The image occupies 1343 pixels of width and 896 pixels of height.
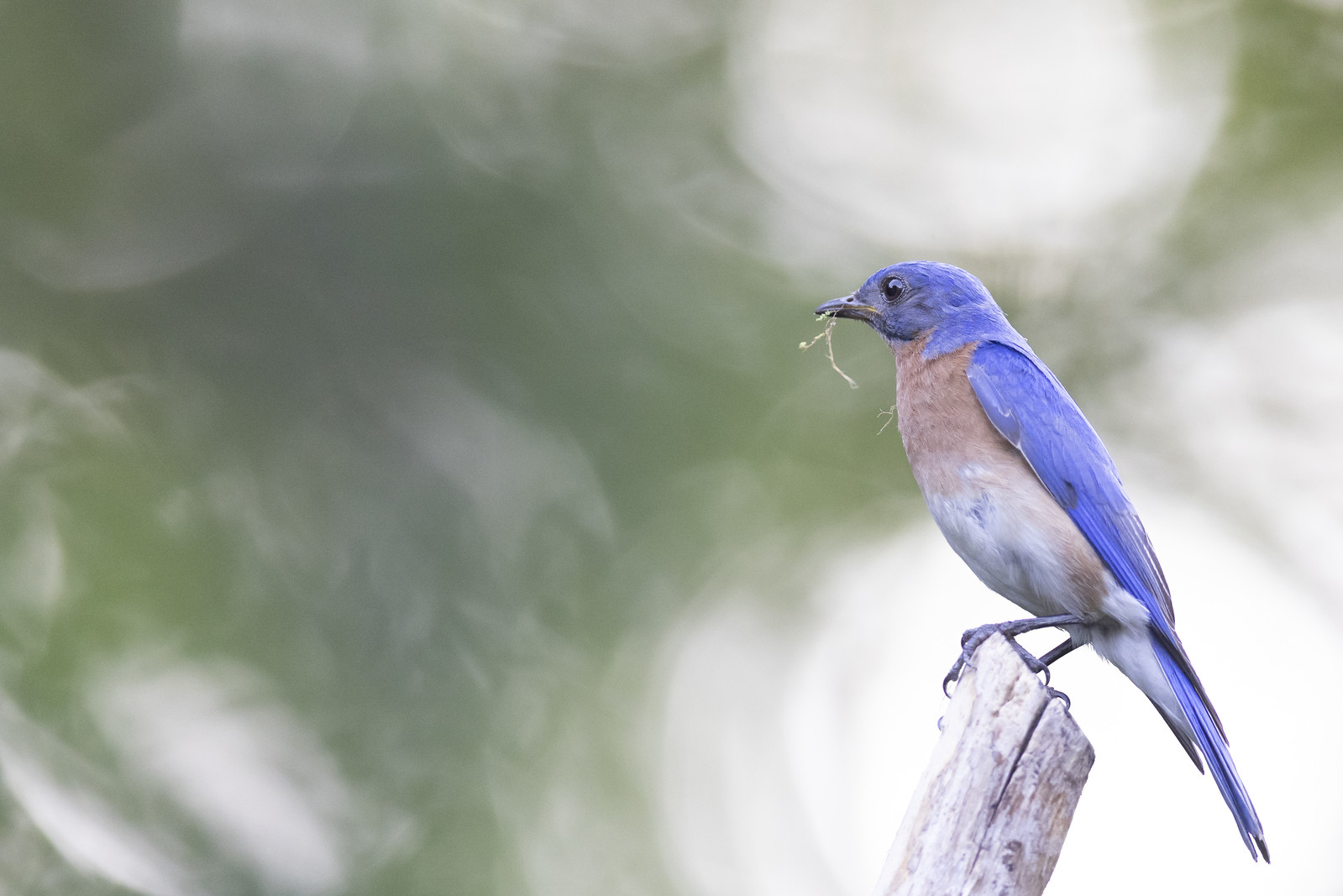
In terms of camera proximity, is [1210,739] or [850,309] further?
[850,309]

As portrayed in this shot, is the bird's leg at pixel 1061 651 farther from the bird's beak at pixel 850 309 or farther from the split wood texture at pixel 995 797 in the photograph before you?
the bird's beak at pixel 850 309

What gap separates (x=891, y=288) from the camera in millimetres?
6023

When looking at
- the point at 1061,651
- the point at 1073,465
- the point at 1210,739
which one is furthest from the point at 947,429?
the point at 1210,739

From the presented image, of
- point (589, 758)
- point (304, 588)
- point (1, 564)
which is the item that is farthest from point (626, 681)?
point (1, 564)

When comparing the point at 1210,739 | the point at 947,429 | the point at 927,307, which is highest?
the point at 927,307

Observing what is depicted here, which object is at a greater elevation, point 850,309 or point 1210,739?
point 850,309

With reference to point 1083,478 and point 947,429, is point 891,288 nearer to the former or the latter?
point 947,429

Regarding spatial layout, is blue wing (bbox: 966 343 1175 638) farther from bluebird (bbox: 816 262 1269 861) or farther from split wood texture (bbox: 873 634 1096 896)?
split wood texture (bbox: 873 634 1096 896)

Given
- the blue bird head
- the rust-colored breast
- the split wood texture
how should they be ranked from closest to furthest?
the split wood texture, the rust-colored breast, the blue bird head

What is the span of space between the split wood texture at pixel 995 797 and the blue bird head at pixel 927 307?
8.02 feet

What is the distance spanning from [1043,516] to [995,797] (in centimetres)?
175

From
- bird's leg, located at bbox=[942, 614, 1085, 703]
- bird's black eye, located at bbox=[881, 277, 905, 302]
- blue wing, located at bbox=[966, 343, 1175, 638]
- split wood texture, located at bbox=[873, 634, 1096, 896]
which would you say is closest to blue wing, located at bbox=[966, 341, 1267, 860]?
blue wing, located at bbox=[966, 343, 1175, 638]

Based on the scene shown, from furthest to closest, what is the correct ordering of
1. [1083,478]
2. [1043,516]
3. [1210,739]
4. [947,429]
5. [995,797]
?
[947,429] < [1083,478] < [1043,516] < [1210,739] < [995,797]

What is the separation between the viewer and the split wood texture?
3.29 metres
